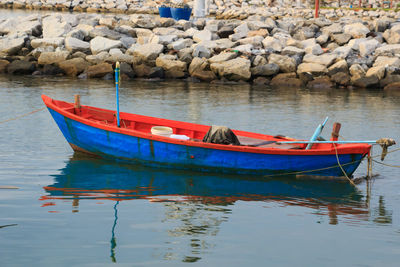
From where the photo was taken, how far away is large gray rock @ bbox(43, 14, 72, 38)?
3322 cm

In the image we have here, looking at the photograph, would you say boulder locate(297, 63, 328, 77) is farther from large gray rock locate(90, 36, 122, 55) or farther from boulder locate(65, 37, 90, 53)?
boulder locate(65, 37, 90, 53)

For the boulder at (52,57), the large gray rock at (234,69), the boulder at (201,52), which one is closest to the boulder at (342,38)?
the large gray rock at (234,69)

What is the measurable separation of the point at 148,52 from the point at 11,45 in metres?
6.59

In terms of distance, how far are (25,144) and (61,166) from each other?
219 cm

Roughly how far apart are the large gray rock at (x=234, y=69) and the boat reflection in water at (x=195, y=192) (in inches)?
571

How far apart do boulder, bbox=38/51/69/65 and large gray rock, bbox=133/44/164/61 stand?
3.18 meters

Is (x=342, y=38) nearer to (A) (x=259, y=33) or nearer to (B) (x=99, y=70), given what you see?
(A) (x=259, y=33)

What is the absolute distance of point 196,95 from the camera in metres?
25.7

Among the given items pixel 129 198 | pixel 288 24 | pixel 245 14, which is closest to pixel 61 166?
pixel 129 198

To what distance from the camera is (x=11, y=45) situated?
1228 inches

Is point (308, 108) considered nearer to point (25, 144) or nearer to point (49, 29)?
point (25, 144)

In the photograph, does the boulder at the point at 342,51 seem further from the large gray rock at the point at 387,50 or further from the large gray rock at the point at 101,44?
the large gray rock at the point at 101,44

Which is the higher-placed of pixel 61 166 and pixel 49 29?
pixel 49 29

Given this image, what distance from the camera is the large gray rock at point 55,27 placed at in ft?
109
